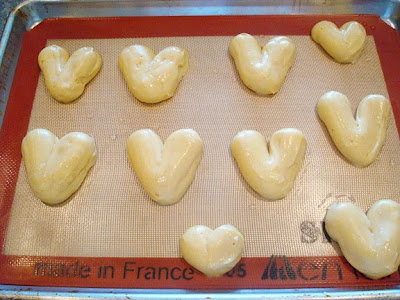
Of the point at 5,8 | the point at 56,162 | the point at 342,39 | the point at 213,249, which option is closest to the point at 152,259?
the point at 213,249

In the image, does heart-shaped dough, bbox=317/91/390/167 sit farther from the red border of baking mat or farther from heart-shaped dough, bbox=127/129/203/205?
heart-shaped dough, bbox=127/129/203/205

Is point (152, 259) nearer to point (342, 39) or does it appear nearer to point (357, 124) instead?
point (357, 124)

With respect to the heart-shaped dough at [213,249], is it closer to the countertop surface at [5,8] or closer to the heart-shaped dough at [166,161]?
the heart-shaped dough at [166,161]

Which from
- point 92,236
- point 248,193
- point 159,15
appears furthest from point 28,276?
point 159,15

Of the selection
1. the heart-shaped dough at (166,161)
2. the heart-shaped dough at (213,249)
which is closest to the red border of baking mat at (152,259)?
the heart-shaped dough at (213,249)

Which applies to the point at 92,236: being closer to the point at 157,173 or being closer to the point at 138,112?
the point at 157,173

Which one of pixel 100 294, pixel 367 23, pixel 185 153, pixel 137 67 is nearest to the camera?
pixel 100 294

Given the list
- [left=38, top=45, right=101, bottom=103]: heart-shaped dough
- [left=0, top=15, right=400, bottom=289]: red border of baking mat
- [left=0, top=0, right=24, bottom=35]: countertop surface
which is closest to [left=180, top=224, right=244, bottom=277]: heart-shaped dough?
[left=0, top=15, right=400, bottom=289]: red border of baking mat
